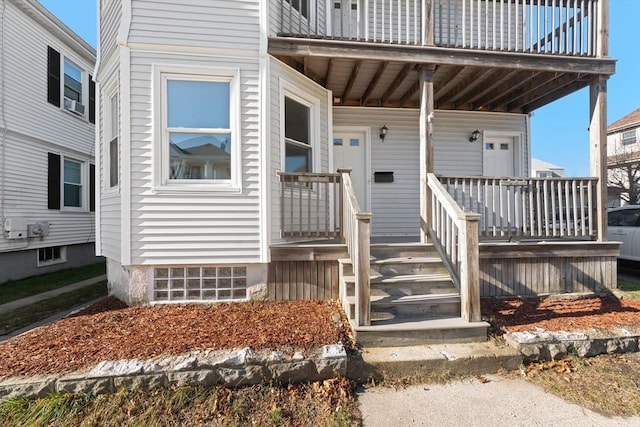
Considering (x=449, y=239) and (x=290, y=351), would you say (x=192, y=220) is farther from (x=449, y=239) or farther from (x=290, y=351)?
(x=449, y=239)

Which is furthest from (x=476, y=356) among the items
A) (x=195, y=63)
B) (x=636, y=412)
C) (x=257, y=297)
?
(x=195, y=63)

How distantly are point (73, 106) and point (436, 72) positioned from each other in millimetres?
9440

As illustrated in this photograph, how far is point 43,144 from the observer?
7.85 meters

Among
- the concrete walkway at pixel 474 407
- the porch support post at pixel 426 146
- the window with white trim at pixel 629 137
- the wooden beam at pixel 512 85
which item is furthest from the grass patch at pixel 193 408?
the window with white trim at pixel 629 137

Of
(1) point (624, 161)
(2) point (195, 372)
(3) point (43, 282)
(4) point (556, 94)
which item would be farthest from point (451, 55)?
(1) point (624, 161)

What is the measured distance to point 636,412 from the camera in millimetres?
2451

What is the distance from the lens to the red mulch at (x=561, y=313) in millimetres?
3566

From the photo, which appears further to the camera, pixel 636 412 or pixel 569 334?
pixel 569 334

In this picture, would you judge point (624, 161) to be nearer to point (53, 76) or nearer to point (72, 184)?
point (72, 184)

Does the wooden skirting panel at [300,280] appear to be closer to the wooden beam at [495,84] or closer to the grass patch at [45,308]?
the grass patch at [45,308]

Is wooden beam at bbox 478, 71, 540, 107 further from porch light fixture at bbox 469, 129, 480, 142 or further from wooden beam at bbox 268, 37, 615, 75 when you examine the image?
porch light fixture at bbox 469, 129, 480, 142

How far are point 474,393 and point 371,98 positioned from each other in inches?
208

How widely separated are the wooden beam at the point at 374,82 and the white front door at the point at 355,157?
0.66 m

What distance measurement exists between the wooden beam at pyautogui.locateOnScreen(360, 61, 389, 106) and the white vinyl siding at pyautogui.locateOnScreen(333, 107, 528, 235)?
19cm
